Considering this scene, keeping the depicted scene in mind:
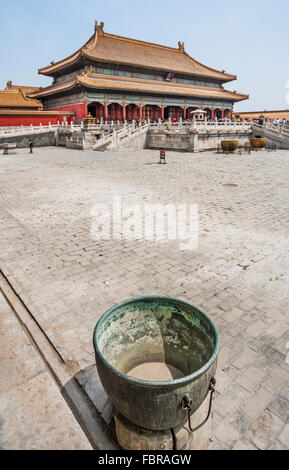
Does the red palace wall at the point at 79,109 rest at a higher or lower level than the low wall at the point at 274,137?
higher

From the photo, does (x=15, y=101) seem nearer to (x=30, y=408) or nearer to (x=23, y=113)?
(x=23, y=113)

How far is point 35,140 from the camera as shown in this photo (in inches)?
1209

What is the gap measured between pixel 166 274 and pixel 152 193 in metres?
5.91

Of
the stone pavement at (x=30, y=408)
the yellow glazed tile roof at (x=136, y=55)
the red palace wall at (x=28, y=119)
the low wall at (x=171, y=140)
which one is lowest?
the stone pavement at (x=30, y=408)

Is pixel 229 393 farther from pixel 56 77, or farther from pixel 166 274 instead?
pixel 56 77

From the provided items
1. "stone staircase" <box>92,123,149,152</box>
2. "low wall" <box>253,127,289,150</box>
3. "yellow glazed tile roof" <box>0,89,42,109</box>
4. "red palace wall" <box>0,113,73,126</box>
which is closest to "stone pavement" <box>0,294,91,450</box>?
"stone staircase" <box>92,123,149,152</box>

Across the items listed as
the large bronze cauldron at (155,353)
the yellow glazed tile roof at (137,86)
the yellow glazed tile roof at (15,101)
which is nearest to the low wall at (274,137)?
the yellow glazed tile roof at (137,86)

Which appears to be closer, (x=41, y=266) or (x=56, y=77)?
(x=41, y=266)

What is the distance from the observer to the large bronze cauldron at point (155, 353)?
188cm

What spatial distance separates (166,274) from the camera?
5141 mm

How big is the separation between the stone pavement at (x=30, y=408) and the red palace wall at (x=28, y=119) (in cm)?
3301

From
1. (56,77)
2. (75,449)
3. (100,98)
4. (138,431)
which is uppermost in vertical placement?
(56,77)

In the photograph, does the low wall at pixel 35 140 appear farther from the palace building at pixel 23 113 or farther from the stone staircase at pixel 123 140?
the stone staircase at pixel 123 140

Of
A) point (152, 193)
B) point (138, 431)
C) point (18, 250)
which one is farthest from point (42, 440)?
point (152, 193)
